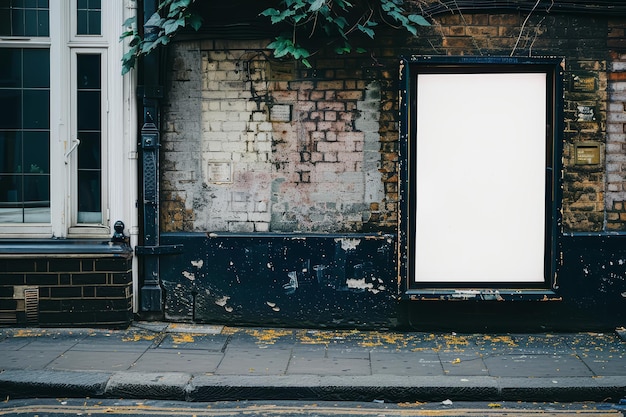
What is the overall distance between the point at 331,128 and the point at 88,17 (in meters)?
2.75

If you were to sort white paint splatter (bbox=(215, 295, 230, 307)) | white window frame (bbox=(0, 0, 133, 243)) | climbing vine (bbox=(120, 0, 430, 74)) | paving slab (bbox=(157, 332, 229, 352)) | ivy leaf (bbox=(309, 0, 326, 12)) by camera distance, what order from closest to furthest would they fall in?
ivy leaf (bbox=(309, 0, 326, 12)) < paving slab (bbox=(157, 332, 229, 352)) < climbing vine (bbox=(120, 0, 430, 74)) < white window frame (bbox=(0, 0, 133, 243)) < white paint splatter (bbox=(215, 295, 230, 307))

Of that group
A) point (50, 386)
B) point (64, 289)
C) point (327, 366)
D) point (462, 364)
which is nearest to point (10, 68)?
point (64, 289)

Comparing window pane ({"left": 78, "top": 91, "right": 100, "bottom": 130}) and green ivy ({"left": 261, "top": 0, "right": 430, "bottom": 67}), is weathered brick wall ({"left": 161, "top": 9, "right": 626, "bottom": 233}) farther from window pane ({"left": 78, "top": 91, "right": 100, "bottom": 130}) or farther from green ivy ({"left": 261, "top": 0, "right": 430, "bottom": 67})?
window pane ({"left": 78, "top": 91, "right": 100, "bottom": 130})

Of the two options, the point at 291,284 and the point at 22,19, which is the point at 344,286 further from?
the point at 22,19

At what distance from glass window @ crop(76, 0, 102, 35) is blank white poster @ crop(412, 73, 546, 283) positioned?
11.0ft

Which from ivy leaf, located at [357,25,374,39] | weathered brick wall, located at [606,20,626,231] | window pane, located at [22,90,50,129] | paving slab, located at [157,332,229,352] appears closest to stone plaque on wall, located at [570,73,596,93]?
weathered brick wall, located at [606,20,626,231]

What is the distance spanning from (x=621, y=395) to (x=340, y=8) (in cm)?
434

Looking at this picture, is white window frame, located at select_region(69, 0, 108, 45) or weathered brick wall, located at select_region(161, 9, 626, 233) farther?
white window frame, located at select_region(69, 0, 108, 45)

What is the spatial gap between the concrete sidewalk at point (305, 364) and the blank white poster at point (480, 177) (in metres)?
0.77

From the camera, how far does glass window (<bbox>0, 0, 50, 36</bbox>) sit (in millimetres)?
6953

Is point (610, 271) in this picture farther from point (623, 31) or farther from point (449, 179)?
point (623, 31)

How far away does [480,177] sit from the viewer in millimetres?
6887

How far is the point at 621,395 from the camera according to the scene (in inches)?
206

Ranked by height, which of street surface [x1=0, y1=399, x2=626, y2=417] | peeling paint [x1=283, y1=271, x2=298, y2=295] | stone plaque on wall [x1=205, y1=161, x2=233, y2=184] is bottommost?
street surface [x1=0, y1=399, x2=626, y2=417]
